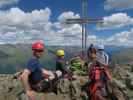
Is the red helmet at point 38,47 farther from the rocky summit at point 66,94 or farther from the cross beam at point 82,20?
the cross beam at point 82,20

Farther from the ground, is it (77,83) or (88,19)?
(88,19)

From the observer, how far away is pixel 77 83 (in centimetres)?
2552

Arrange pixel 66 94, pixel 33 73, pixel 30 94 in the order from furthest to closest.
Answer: pixel 66 94, pixel 33 73, pixel 30 94

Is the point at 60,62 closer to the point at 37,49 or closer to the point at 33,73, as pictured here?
the point at 33,73

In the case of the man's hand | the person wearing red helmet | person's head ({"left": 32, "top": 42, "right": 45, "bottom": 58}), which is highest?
person's head ({"left": 32, "top": 42, "right": 45, "bottom": 58})

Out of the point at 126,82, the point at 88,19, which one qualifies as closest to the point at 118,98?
the point at 126,82

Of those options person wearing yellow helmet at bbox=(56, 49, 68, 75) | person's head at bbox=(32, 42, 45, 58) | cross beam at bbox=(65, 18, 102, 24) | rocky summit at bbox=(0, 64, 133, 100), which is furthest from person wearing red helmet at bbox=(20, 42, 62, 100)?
cross beam at bbox=(65, 18, 102, 24)

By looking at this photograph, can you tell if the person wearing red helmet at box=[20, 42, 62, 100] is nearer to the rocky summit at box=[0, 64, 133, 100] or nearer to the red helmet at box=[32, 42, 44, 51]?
the red helmet at box=[32, 42, 44, 51]

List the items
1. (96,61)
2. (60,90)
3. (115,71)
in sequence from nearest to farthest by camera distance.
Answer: (96,61) < (60,90) < (115,71)

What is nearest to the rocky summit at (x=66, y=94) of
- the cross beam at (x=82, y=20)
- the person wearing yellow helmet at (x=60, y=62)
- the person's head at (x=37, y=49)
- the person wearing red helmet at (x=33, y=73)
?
the person wearing yellow helmet at (x=60, y=62)

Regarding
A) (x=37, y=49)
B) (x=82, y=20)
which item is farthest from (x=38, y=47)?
(x=82, y=20)

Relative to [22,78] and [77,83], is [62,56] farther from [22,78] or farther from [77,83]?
[22,78]

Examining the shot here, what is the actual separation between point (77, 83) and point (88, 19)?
33.4m

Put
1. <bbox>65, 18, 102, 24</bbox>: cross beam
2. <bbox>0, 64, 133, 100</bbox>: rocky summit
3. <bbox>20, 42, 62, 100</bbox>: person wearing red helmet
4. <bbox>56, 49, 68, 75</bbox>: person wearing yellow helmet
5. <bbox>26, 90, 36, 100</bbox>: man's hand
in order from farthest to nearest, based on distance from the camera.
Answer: <bbox>65, 18, 102, 24</bbox>: cross beam
<bbox>56, 49, 68, 75</bbox>: person wearing yellow helmet
<bbox>0, 64, 133, 100</bbox>: rocky summit
<bbox>26, 90, 36, 100</bbox>: man's hand
<bbox>20, 42, 62, 100</bbox>: person wearing red helmet
